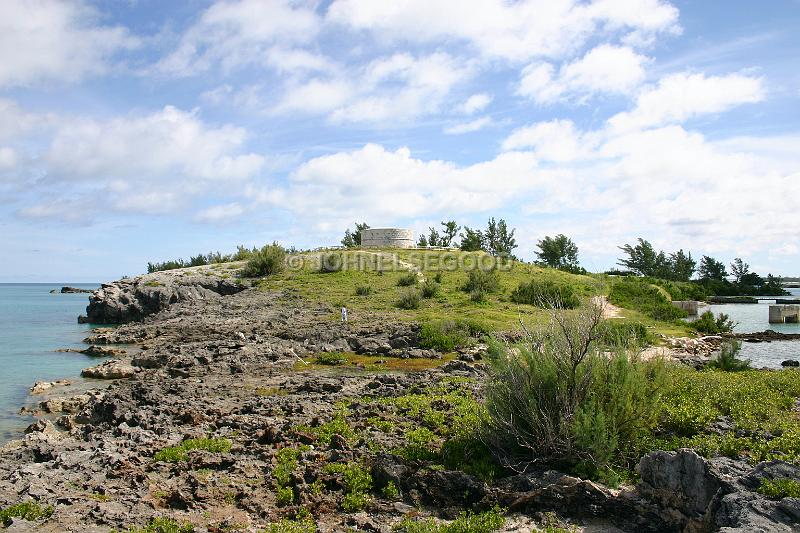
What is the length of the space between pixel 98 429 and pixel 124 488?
376 centimetres

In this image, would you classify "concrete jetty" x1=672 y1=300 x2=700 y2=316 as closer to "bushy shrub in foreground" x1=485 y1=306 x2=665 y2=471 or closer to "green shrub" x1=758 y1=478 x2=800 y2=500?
"bushy shrub in foreground" x1=485 y1=306 x2=665 y2=471

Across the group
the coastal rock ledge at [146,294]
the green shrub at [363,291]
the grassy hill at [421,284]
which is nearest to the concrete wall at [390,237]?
Answer: the grassy hill at [421,284]

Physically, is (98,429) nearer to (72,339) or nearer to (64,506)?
(64,506)

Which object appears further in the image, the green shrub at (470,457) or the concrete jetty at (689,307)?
the concrete jetty at (689,307)

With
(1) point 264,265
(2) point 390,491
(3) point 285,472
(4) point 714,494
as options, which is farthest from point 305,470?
(1) point 264,265

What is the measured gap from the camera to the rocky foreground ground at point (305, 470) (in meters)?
6.81

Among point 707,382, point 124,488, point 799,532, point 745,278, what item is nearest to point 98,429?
point 124,488

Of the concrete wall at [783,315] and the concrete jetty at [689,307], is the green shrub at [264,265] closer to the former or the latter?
the concrete jetty at [689,307]

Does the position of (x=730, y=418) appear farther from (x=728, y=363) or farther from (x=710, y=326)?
(x=710, y=326)

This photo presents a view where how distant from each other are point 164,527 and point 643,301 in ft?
121

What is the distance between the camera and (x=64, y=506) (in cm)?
737

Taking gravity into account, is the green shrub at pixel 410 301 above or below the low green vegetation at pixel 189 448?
above

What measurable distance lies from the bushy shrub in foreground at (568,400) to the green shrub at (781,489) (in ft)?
5.74

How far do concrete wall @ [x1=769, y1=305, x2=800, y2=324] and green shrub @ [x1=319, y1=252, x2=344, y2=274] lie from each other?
31417 mm
